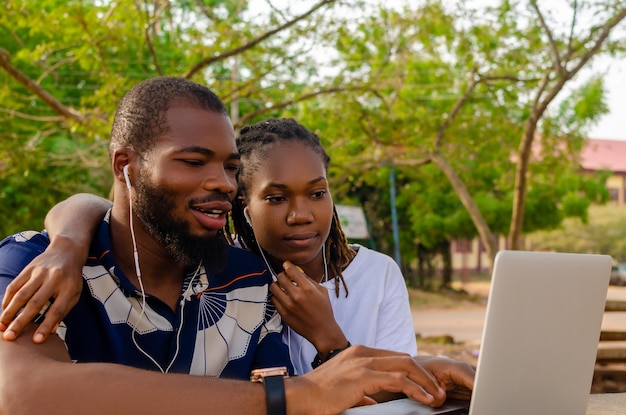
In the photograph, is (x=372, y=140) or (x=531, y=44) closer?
(x=531, y=44)

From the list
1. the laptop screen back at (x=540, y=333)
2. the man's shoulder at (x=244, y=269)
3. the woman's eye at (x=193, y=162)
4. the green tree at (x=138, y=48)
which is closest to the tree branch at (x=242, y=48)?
the green tree at (x=138, y=48)

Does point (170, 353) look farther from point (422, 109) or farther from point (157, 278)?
point (422, 109)

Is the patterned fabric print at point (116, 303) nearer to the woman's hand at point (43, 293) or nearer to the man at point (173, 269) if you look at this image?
the man at point (173, 269)

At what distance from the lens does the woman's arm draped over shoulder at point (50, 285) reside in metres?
1.59

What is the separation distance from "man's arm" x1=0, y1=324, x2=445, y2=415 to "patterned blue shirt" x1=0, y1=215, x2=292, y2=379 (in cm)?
23

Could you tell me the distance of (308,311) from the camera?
213cm

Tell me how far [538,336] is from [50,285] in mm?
1061

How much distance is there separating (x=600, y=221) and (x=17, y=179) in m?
29.8

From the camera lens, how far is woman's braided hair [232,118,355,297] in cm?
260

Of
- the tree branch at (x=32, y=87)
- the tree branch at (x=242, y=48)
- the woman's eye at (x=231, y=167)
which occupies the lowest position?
the woman's eye at (x=231, y=167)

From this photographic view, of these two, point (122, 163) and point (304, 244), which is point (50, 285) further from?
point (304, 244)

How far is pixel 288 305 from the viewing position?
85.1 inches

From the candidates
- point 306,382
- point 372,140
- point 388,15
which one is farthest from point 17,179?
point 306,382

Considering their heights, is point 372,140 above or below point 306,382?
above
